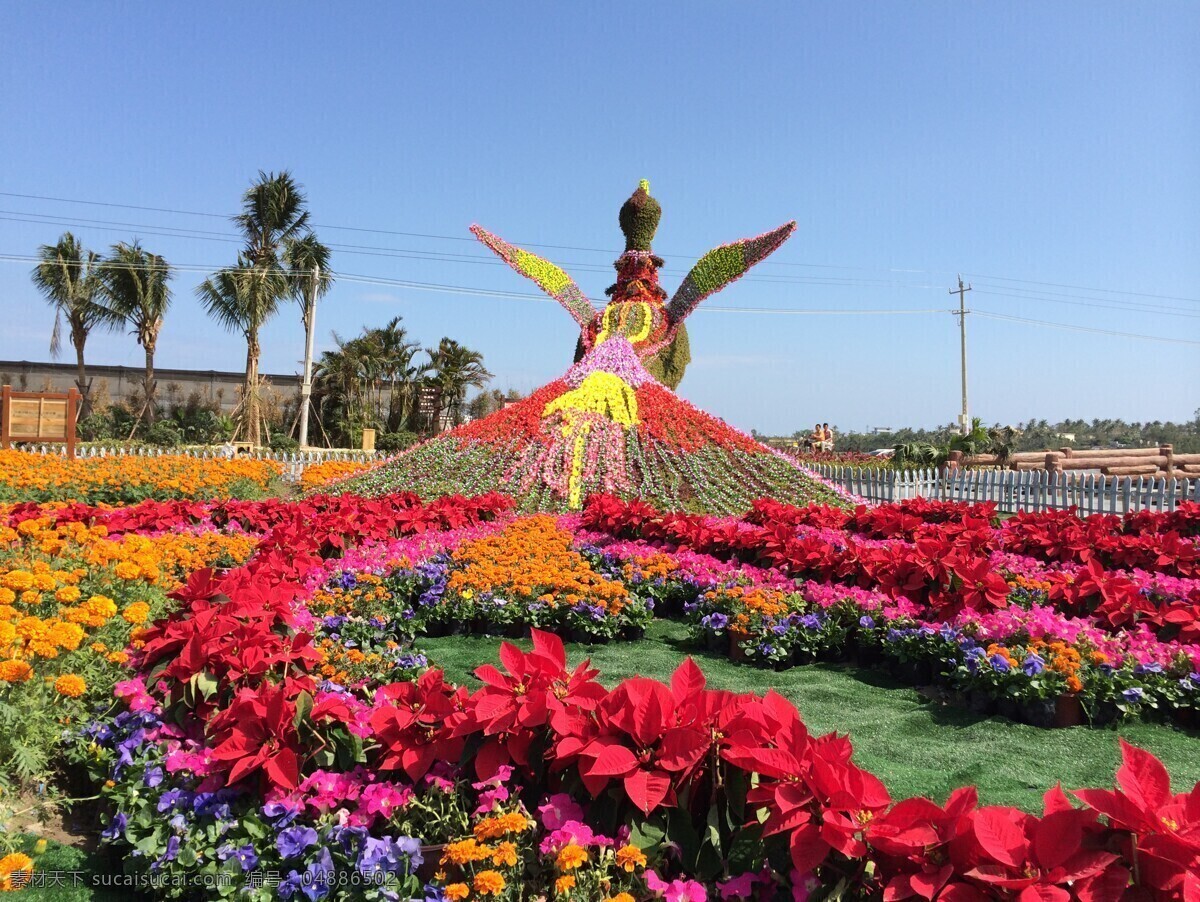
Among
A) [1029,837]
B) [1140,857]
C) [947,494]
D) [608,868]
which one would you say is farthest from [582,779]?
[947,494]

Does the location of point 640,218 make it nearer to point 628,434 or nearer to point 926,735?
point 628,434

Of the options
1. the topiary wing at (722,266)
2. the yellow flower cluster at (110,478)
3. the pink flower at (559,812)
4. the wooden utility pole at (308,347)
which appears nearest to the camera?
the pink flower at (559,812)

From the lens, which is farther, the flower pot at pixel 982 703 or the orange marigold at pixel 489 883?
the flower pot at pixel 982 703

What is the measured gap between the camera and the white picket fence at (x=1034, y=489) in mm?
12508

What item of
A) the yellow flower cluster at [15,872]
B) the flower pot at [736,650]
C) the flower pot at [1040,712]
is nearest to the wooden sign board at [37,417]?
the flower pot at [736,650]

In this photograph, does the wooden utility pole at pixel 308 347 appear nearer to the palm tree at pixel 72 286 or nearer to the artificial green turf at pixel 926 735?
the palm tree at pixel 72 286

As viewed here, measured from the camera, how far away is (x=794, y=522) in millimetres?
7605

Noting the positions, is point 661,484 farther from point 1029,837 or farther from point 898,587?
point 1029,837

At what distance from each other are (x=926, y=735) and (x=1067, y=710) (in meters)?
0.68

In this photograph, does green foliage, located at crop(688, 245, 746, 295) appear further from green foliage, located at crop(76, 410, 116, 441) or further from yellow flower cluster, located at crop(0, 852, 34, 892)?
green foliage, located at crop(76, 410, 116, 441)

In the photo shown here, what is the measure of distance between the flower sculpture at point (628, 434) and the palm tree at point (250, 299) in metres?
12.9

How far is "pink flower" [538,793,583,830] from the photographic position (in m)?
1.84

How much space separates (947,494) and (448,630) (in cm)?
1369

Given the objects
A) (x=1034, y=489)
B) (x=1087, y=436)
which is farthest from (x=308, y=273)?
(x=1087, y=436)
